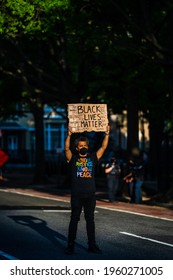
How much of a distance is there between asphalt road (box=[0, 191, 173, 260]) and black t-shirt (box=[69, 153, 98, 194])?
1098 millimetres

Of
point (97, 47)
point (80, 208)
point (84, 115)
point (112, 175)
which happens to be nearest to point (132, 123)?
point (97, 47)

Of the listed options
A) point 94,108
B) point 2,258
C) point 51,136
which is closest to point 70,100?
point 94,108

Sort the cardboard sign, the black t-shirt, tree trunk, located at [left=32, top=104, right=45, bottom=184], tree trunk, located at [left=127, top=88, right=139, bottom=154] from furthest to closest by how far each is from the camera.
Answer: tree trunk, located at [left=32, top=104, right=45, bottom=184] < tree trunk, located at [left=127, top=88, right=139, bottom=154] < the cardboard sign < the black t-shirt

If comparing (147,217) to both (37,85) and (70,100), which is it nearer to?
(70,100)

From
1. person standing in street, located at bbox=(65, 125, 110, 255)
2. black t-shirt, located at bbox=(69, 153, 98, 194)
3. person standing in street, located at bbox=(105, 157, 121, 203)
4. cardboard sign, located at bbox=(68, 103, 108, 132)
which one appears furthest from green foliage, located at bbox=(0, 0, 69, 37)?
black t-shirt, located at bbox=(69, 153, 98, 194)

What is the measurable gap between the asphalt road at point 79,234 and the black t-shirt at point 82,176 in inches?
43.2

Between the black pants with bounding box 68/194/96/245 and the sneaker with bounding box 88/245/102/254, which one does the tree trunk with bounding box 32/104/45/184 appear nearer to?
the sneaker with bounding box 88/245/102/254

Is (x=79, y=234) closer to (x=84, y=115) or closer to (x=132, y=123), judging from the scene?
(x=84, y=115)

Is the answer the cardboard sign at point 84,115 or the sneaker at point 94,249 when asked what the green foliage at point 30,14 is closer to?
the cardboard sign at point 84,115

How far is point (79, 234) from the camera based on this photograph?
56.6ft

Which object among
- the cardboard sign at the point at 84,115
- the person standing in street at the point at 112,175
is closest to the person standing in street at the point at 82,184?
the cardboard sign at the point at 84,115

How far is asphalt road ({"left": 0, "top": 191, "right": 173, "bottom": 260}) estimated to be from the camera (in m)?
13.9

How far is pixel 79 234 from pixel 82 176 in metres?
4.03
